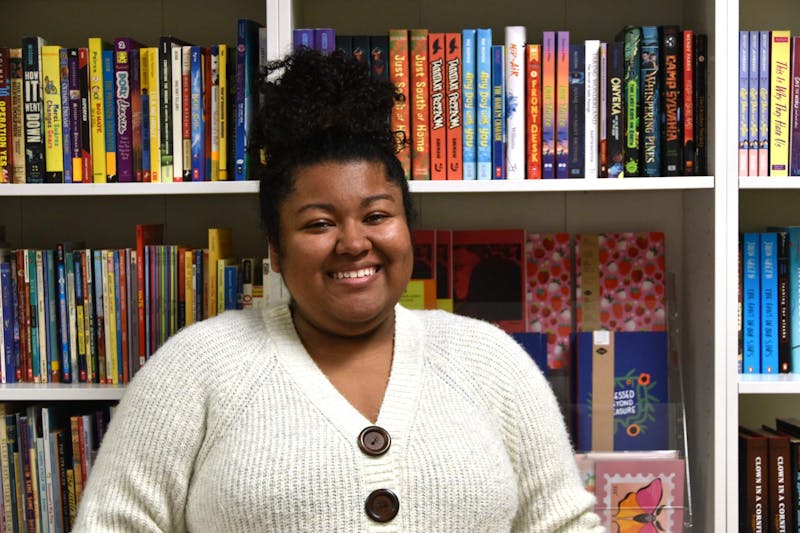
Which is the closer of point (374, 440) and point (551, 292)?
point (374, 440)

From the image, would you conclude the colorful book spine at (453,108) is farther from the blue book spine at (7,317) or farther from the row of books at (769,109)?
the blue book spine at (7,317)

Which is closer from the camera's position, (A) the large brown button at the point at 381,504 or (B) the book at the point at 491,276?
(A) the large brown button at the point at 381,504

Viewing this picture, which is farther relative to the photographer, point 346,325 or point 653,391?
point 653,391

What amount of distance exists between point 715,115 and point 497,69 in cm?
39

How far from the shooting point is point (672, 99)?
5.32ft

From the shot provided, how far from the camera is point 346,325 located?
137 cm

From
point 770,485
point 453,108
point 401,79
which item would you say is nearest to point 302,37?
point 401,79

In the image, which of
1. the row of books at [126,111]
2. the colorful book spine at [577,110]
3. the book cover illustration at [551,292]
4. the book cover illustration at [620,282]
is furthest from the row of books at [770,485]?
the row of books at [126,111]

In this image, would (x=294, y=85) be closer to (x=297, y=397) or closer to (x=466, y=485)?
(x=297, y=397)

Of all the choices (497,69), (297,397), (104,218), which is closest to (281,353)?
(297,397)

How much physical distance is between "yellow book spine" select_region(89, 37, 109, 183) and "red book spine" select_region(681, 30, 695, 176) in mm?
1060

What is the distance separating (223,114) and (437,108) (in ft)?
1.28

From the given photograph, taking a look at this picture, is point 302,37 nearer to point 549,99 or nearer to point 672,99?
point 549,99

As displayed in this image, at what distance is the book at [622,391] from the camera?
1718 mm
